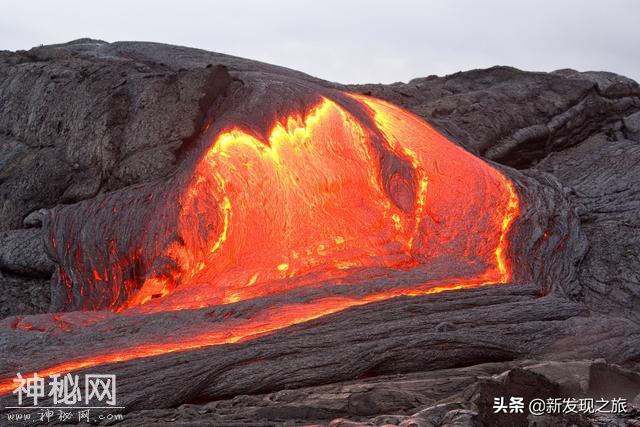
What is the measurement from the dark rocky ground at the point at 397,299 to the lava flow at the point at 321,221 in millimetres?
634

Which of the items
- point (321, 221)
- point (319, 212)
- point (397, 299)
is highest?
point (319, 212)

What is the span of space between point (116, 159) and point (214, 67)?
2437 mm

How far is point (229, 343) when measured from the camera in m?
10.8

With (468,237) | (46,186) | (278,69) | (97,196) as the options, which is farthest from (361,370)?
(278,69)

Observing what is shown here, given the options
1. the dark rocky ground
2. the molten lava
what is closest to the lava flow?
the molten lava

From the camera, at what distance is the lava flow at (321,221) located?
42.2 feet

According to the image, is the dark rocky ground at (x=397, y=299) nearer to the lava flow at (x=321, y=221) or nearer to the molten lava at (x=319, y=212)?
the lava flow at (x=321, y=221)

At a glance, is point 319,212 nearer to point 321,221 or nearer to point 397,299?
point 321,221

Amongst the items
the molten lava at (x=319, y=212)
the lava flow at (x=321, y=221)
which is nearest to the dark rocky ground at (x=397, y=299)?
the lava flow at (x=321, y=221)

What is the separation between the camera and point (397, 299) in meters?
11.9

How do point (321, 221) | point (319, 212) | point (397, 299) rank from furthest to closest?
point (319, 212)
point (321, 221)
point (397, 299)

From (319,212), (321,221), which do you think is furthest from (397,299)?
(319,212)

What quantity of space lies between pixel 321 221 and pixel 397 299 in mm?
2692

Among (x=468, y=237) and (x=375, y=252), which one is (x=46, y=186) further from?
(x=468, y=237)
